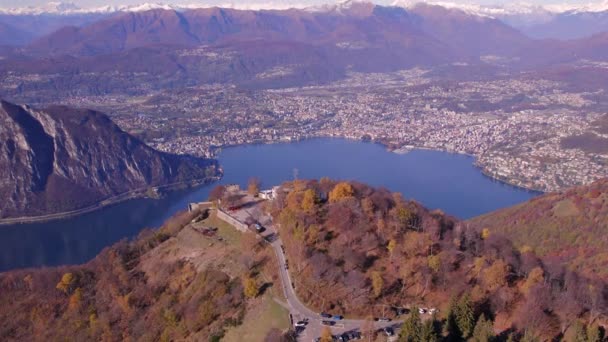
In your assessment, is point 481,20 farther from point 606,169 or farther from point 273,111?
point 606,169

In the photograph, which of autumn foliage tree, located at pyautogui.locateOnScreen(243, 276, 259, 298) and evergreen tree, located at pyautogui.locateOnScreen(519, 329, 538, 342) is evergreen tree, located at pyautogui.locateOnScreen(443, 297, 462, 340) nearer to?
evergreen tree, located at pyautogui.locateOnScreen(519, 329, 538, 342)

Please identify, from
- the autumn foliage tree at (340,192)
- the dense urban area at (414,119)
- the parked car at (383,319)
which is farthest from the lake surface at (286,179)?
the parked car at (383,319)

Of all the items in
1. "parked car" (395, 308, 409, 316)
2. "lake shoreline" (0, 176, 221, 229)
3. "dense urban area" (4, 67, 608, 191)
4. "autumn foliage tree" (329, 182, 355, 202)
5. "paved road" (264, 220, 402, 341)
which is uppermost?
"autumn foliage tree" (329, 182, 355, 202)

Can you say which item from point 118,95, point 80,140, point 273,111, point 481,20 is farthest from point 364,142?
point 481,20

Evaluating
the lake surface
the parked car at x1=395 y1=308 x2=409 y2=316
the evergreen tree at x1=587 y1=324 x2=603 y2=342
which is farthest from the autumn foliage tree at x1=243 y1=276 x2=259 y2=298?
the lake surface

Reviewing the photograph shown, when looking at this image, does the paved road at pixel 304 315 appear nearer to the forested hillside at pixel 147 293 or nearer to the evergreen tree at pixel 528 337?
the forested hillside at pixel 147 293
